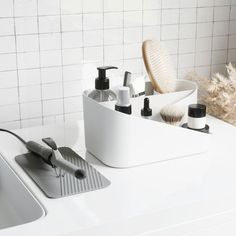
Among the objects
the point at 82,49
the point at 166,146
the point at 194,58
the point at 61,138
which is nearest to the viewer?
the point at 166,146

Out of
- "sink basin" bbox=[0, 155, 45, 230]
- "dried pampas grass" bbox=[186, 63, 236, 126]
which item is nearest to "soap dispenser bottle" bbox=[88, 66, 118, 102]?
"sink basin" bbox=[0, 155, 45, 230]

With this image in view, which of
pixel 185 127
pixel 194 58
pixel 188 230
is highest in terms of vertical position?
pixel 194 58

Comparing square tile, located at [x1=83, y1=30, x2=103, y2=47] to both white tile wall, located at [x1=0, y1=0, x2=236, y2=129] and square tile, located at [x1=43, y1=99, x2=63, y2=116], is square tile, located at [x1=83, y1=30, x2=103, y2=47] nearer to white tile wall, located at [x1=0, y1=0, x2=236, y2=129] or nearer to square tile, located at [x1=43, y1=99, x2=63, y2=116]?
white tile wall, located at [x1=0, y1=0, x2=236, y2=129]

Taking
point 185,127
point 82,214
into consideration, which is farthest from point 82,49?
point 82,214

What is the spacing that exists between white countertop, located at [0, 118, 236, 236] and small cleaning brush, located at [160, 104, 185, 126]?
9 centimetres

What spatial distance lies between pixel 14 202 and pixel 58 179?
0.14 m

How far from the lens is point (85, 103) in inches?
44.3

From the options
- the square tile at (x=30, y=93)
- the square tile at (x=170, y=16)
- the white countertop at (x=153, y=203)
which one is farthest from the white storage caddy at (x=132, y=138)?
the square tile at (x=170, y=16)

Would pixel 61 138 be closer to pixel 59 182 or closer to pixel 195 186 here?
pixel 59 182

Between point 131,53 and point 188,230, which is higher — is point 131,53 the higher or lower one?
the higher one

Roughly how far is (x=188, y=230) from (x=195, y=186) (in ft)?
0.33

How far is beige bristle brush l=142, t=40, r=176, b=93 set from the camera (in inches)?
47.0

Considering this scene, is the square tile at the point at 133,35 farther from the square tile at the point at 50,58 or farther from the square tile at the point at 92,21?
the square tile at the point at 50,58

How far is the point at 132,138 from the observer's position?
1058 millimetres
